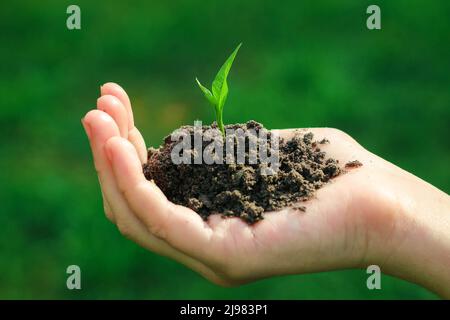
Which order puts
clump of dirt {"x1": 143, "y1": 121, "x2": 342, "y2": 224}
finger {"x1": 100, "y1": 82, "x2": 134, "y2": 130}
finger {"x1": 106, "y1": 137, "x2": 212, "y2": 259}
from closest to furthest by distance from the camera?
finger {"x1": 106, "y1": 137, "x2": 212, "y2": 259}, clump of dirt {"x1": 143, "y1": 121, "x2": 342, "y2": 224}, finger {"x1": 100, "y1": 82, "x2": 134, "y2": 130}

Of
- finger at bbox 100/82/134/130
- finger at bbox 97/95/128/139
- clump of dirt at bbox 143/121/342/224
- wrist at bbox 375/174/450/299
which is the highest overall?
finger at bbox 100/82/134/130

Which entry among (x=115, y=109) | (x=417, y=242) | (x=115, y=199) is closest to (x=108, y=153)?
(x=115, y=199)

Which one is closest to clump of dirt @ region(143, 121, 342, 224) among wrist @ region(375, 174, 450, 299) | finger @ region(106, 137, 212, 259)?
finger @ region(106, 137, 212, 259)

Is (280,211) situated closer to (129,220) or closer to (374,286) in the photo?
(129,220)

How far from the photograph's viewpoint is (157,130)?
13.3 feet

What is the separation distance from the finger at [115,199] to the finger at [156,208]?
6cm

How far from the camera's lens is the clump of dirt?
87.9 inches

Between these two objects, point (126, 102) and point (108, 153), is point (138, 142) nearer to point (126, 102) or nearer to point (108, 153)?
point (126, 102)

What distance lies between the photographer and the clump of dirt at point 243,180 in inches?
87.9

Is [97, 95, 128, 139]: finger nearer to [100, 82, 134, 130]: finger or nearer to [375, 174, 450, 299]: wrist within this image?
[100, 82, 134, 130]: finger

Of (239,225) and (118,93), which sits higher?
(118,93)

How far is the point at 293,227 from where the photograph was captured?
212cm

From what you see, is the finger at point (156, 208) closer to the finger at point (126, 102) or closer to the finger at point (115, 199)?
the finger at point (115, 199)

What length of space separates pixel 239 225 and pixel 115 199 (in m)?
0.42
